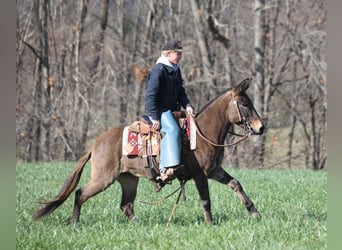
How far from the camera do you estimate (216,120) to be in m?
6.41

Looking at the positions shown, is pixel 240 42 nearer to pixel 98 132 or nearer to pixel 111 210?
pixel 98 132

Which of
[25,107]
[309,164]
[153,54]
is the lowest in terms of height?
[309,164]

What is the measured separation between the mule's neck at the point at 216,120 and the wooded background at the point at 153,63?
1242 centimetres

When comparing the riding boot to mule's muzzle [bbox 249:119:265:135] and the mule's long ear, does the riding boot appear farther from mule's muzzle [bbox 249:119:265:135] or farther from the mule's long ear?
the mule's long ear

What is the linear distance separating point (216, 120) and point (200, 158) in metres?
0.49

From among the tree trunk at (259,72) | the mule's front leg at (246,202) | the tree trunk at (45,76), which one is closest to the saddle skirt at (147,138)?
the mule's front leg at (246,202)

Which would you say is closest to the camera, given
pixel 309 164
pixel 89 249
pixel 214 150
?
pixel 89 249

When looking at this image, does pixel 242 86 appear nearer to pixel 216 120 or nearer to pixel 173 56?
pixel 216 120

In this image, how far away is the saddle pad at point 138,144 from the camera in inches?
251

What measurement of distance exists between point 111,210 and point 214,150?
1828mm

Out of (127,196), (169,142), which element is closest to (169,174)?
(169,142)

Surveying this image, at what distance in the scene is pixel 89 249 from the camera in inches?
207

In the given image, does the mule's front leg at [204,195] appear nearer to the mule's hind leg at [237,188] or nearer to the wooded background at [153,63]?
the mule's hind leg at [237,188]
